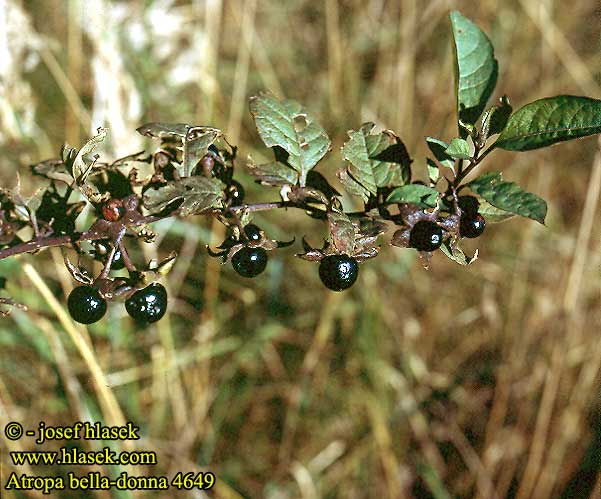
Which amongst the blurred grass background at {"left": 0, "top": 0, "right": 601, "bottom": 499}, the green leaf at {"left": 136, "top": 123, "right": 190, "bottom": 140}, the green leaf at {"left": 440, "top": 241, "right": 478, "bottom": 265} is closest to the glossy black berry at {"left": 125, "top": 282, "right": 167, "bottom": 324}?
the green leaf at {"left": 136, "top": 123, "right": 190, "bottom": 140}

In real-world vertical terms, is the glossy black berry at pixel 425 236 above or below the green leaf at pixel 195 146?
below

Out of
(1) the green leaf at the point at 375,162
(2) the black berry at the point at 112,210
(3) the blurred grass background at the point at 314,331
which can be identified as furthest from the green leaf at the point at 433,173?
(3) the blurred grass background at the point at 314,331

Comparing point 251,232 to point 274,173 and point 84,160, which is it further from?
point 84,160

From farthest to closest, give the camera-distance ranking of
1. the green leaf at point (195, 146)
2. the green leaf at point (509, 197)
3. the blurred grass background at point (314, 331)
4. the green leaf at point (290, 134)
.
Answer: the blurred grass background at point (314, 331), the green leaf at point (290, 134), the green leaf at point (195, 146), the green leaf at point (509, 197)

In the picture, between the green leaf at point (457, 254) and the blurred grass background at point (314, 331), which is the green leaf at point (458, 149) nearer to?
the green leaf at point (457, 254)

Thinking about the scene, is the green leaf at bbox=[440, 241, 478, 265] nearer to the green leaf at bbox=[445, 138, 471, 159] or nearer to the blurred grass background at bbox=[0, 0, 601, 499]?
the green leaf at bbox=[445, 138, 471, 159]

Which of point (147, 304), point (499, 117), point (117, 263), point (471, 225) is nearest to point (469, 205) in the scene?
point (471, 225)

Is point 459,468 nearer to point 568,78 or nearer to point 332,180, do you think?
point 332,180
